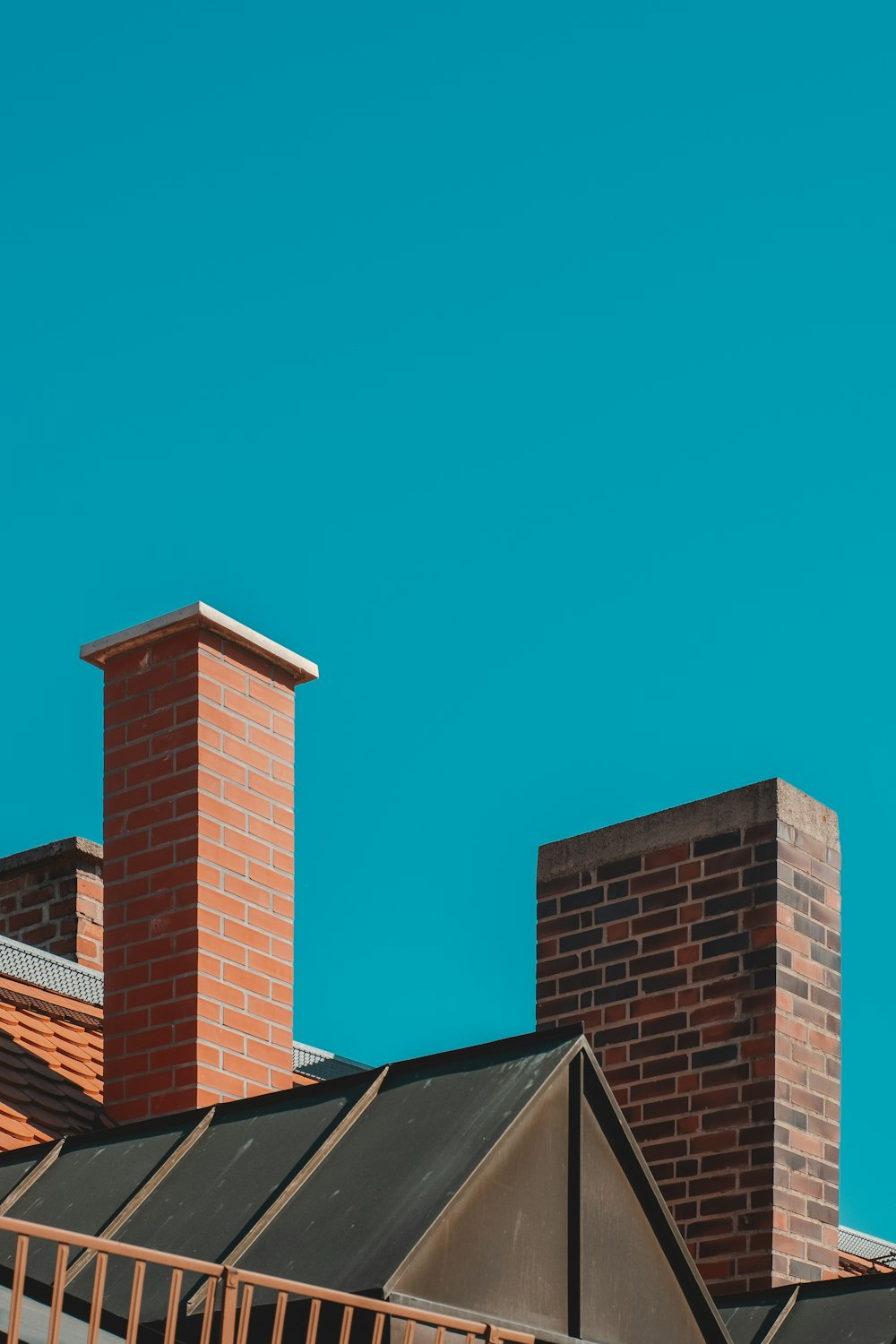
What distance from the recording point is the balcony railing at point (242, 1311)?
15.4 ft

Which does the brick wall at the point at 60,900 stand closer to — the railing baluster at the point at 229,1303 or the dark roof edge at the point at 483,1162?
the dark roof edge at the point at 483,1162

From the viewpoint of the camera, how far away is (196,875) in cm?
834

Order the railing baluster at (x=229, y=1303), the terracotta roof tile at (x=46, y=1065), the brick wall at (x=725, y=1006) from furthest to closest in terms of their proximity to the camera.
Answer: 1. the brick wall at (x=725, y=1006)
2. the terracotta roof tile at (x=46, y=1065)
3. the railing baluster at (x=229, y=1303)

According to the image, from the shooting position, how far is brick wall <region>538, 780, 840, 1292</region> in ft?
29.1

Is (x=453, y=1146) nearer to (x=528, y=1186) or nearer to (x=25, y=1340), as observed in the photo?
(x=528, y=1186)

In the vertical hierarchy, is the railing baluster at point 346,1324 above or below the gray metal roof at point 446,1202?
below

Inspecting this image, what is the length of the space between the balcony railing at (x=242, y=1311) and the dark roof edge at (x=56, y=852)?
742 cm

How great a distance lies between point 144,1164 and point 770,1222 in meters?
3.13

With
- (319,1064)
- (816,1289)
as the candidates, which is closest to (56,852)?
(319,1064)

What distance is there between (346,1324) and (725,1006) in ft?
14.5

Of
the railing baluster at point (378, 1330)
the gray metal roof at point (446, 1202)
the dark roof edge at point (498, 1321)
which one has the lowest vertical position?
the railing baluster at point (378, 1330)

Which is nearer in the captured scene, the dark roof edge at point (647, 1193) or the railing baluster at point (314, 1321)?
the railing baluster at point (314, 1321)

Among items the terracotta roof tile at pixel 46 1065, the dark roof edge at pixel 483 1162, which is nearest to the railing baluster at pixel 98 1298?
the dark roof edge at pixel 483 1162

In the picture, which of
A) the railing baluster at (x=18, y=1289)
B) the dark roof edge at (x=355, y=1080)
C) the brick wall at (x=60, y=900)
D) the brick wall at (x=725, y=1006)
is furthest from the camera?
the brick wall at (x=60, y=900)
